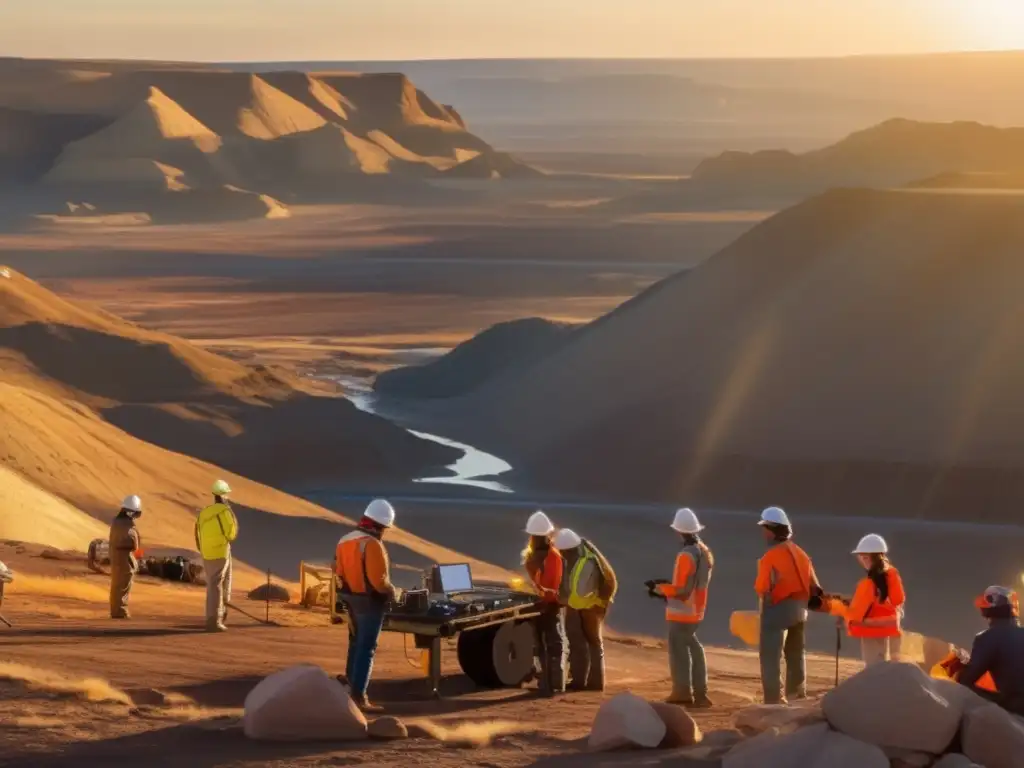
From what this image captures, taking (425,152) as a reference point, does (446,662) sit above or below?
below

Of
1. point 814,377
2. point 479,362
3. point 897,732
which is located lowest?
point 897,732

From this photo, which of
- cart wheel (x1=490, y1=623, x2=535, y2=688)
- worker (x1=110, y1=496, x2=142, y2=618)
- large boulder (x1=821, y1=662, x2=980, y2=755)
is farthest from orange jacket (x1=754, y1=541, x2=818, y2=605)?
worker (x1=110, y1=496, x2=142, y2=618)

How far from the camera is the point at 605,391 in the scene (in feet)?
197

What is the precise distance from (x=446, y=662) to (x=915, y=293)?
45.4 meters

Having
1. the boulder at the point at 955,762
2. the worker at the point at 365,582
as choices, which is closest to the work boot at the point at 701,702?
the worker at the point at 365,582

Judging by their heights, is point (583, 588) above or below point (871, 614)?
above

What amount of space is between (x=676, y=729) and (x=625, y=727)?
41 cm

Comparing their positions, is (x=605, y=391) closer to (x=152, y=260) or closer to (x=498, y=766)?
(x=498, y=766)

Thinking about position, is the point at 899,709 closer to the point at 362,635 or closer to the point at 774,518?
the point at 774,518

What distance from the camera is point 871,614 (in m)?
15.1

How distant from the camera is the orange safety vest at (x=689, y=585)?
15352mm

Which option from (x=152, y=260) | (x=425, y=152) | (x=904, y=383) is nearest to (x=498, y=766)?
(x=904, y=383)

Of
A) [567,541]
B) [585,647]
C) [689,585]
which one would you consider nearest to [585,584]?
[567,541]

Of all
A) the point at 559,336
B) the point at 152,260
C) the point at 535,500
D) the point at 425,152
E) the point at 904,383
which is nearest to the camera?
the point at 535,500
